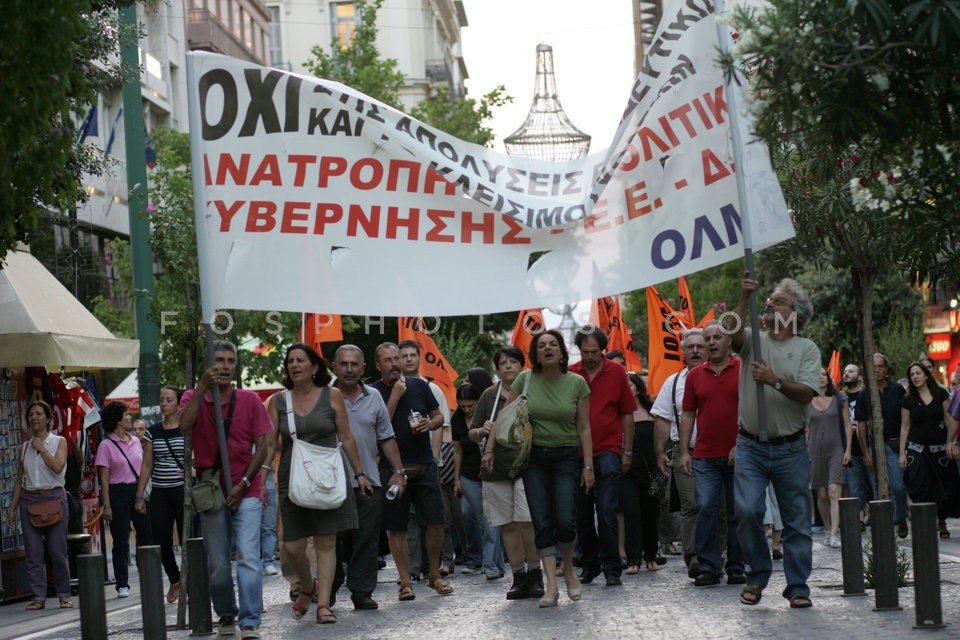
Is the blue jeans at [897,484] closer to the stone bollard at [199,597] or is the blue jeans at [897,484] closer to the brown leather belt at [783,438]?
the brown leather belt at [783,438]

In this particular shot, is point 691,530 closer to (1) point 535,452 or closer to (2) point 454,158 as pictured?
(1) point 535,452

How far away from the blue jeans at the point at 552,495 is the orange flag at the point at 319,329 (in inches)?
261

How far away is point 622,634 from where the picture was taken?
9133mm

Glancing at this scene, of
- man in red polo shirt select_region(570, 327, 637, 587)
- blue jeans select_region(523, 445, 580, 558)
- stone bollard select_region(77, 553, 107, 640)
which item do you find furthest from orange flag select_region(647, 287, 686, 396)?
stone bollard select_region(77, 553, 107, 640)

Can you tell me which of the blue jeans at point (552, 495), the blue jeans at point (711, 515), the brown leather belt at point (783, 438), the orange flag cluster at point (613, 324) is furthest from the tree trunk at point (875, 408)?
the orange flag cluster at point (613, 324)

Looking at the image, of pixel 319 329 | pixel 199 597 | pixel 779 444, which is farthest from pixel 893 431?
pixel 199 597

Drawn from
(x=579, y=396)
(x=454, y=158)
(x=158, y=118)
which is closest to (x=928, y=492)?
(x=579, y=396)

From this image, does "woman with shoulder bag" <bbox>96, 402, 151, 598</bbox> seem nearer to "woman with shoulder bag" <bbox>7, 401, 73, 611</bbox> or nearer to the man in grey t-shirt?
"woman with shoulder bag" <bbox>7, 401, 73, 611</bbox>

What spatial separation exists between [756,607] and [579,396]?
1.95m

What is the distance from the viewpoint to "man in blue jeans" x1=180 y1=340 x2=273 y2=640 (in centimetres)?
988

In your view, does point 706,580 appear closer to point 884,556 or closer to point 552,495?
point 552,495

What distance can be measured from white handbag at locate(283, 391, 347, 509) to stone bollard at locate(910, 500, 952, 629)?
3728 millimetres

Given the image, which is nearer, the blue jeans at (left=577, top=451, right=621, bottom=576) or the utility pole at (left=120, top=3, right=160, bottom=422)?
the blue jeans at (left=577, top=451, right=621, bottom=576)

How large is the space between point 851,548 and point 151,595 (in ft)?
14.4
